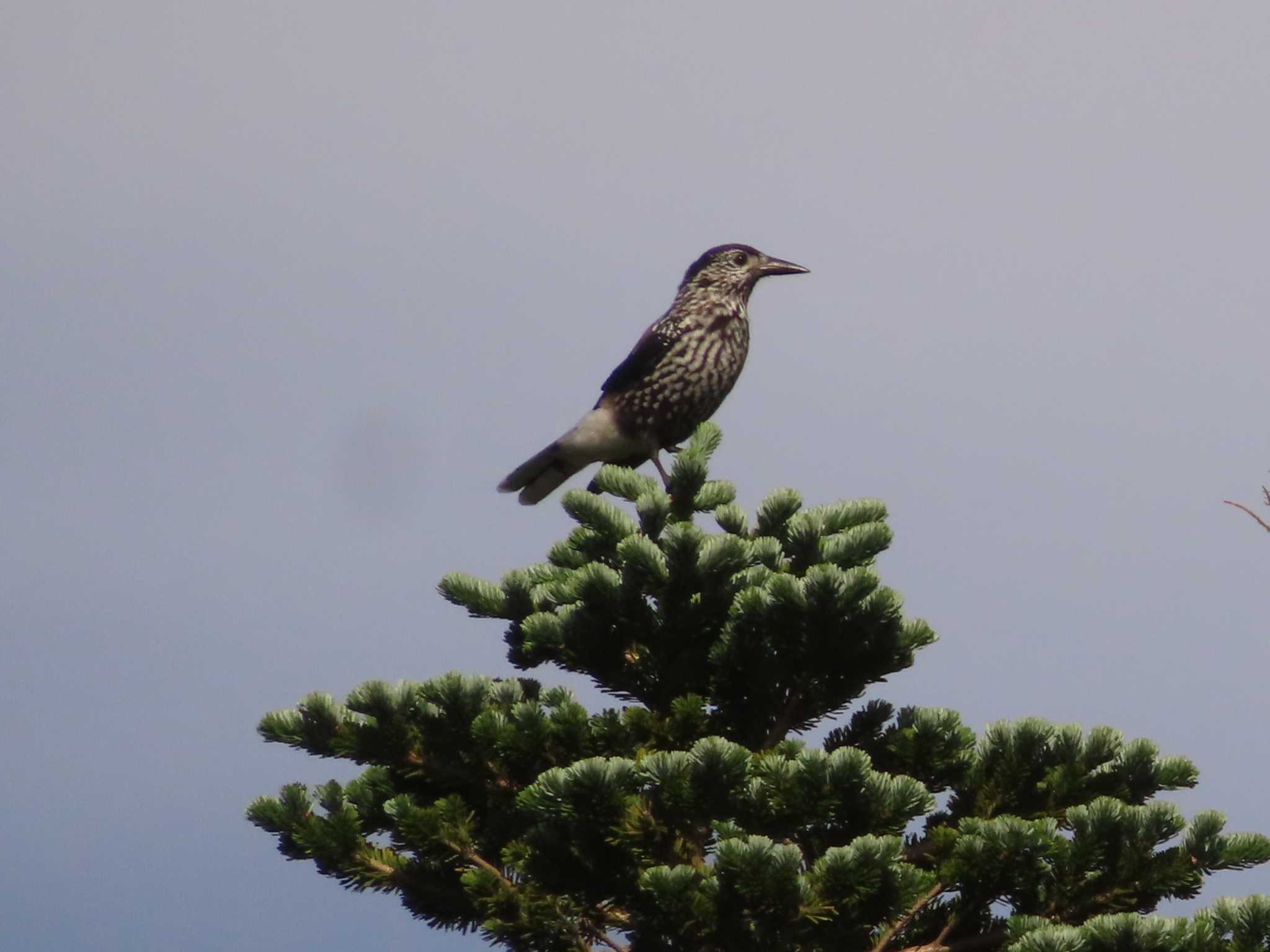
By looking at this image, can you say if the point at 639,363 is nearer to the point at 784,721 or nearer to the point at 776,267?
the point at 776,267

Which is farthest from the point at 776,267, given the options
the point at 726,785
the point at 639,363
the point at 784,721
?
the point at 726,785

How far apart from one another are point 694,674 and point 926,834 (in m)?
0.98

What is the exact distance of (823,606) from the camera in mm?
5180

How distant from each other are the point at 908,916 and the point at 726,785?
2.21 ft

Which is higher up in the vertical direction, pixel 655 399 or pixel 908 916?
pixel 655 399

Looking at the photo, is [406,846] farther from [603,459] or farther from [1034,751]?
[603,459]

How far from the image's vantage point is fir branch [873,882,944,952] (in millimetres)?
4738

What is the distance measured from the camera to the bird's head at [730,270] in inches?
324

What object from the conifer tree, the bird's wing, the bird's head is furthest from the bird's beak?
the conifer tree

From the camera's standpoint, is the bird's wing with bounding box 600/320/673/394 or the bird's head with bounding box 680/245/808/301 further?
the bird's head with bounding box 680/245/808/301

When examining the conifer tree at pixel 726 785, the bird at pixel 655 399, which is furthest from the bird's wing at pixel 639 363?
the conifer tree at pixel 726 785

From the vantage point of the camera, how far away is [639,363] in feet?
25.2

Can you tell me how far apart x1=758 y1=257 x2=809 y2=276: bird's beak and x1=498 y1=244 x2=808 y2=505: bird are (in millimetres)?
536

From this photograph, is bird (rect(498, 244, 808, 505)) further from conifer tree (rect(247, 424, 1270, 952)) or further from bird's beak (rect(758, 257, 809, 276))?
conifer tree (rect(247, 424, 1270, 952))
